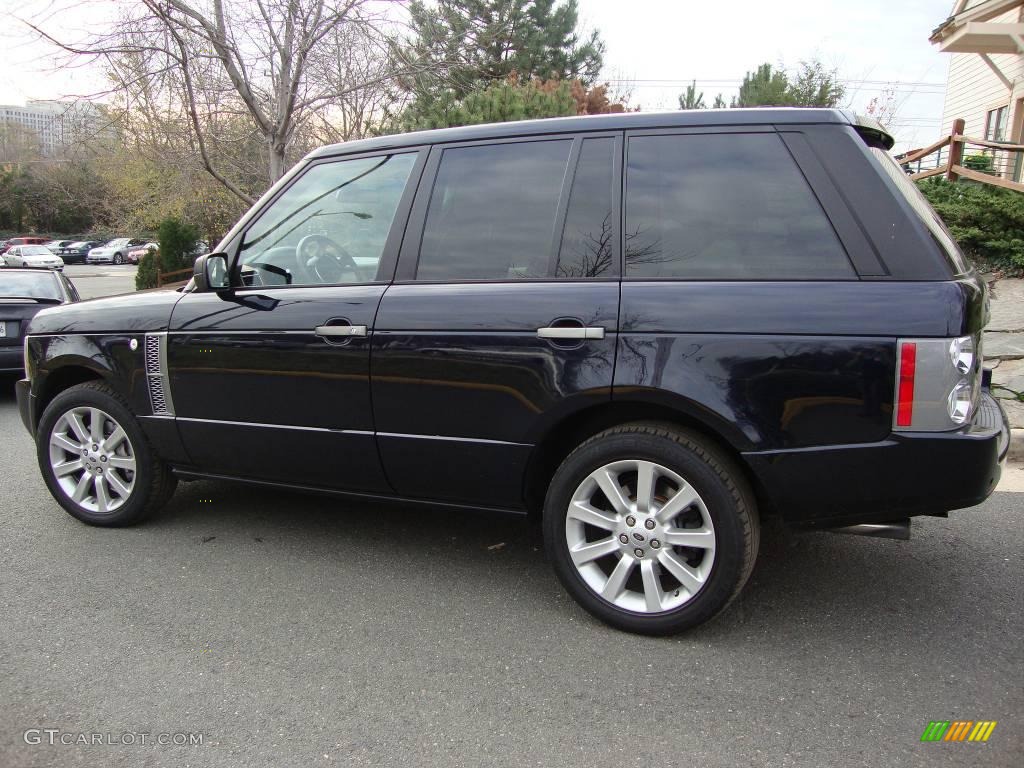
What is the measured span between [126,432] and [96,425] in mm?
212

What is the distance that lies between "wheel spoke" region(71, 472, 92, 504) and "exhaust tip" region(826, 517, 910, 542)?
3.66 metres

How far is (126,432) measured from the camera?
3.95 m

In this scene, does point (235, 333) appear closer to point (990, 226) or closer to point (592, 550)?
point (592, 550)

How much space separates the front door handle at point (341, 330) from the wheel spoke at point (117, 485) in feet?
5.22

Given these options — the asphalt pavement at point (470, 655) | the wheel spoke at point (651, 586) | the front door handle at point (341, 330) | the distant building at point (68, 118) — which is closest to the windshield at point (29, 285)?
the distant building at point (68, 118)

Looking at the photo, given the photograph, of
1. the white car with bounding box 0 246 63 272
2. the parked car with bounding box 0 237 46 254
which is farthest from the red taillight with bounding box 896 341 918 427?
the parked car with bounding box 0 237 46 254

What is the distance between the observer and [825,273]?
264cm

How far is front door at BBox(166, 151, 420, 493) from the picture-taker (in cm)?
332

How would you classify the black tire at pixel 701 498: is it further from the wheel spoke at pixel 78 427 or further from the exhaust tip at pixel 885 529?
the wheel spoke at pixel 78 427

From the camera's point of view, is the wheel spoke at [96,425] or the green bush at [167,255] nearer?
the wheel spoke at [96,425]

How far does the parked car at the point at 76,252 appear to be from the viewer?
158 feet

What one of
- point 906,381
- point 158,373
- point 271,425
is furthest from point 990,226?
point 158,373

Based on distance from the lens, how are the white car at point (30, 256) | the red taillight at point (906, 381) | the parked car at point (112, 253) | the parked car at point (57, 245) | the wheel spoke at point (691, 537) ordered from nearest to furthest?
the red taillight at point (906, 381) → the wheel spoke at point (691, 537) → the white car at point (30, 256) → the parked car at point (57, 245) → the parked car at point (112, 253)

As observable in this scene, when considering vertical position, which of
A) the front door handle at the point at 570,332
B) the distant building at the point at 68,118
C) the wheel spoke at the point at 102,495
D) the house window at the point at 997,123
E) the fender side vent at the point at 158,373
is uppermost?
the house window at the point at 997,123
